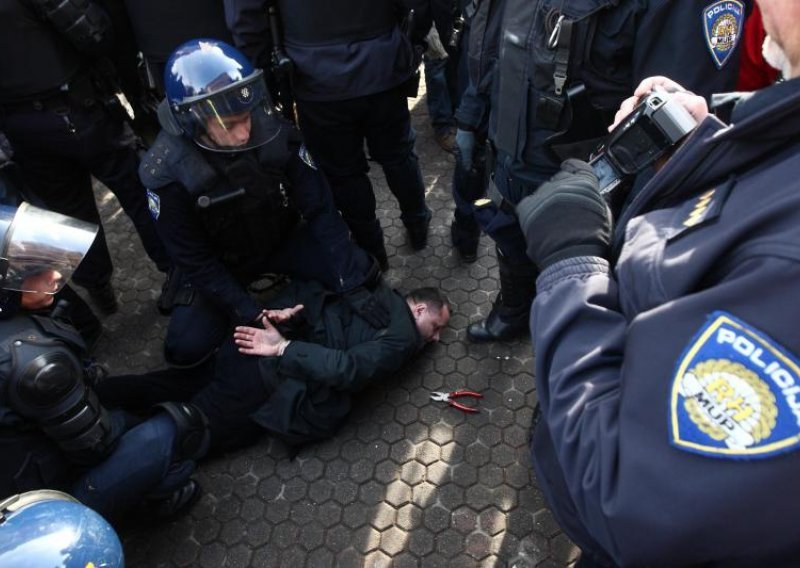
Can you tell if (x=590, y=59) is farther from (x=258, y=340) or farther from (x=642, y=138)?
(x=258, y=340)

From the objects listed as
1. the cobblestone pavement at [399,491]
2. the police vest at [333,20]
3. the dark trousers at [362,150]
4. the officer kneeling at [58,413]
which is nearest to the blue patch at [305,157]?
the dark trousers at [362,150]

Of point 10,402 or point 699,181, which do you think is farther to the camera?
point 10,402

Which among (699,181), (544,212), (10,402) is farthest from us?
(10,402)

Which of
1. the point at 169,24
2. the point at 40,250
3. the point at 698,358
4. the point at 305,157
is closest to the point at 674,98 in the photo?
the point at 698,358

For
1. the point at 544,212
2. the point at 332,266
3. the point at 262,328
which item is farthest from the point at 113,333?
the point at 544,212

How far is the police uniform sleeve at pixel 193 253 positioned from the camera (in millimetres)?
2596

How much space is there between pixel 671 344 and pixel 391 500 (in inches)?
73.9

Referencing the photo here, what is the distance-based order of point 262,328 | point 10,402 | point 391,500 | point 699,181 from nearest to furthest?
point 699,181
point 10,402
point 391,500
point 262,328

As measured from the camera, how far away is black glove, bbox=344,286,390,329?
110 inches

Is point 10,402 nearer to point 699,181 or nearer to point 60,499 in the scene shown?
point 60,499

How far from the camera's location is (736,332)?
809mm

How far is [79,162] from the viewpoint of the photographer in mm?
3094

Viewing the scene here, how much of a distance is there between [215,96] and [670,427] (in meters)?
2.13

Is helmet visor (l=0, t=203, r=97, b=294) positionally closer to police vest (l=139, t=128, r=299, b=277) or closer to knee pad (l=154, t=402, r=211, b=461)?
police vest (l=139, t=128, r=299, b=277)
